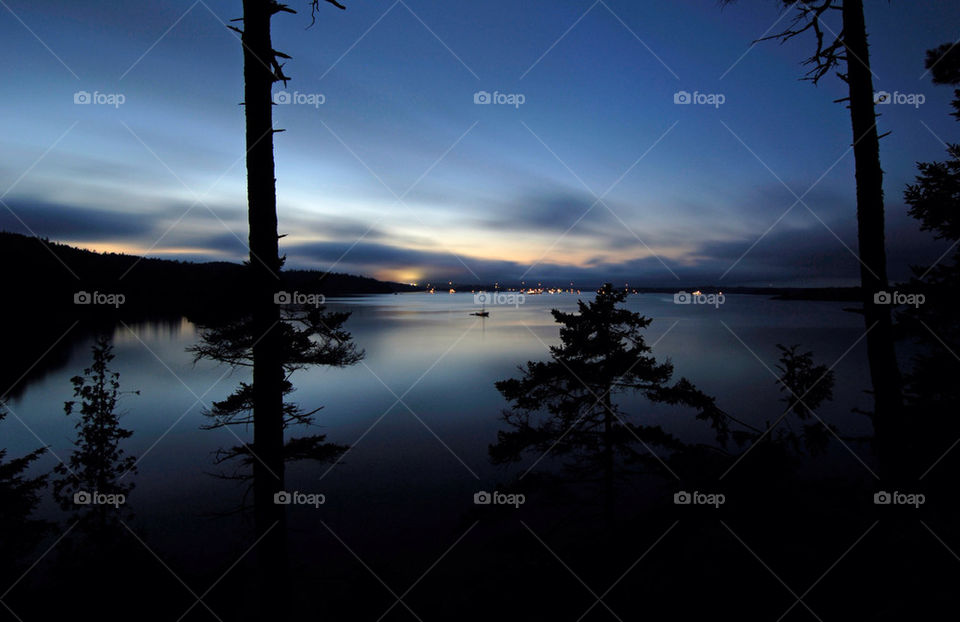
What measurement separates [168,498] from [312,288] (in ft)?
44.3

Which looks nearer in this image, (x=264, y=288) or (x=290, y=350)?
(x=264, y=288)

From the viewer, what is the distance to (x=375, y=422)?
24266 millimetres

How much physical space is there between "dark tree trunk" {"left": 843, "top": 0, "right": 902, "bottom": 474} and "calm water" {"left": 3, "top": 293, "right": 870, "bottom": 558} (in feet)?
34.5

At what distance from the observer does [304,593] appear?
9312 millimetres

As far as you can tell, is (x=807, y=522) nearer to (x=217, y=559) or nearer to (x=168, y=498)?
(x=217, y=559)

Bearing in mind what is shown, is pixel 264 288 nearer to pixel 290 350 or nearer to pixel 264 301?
pixel 264 301

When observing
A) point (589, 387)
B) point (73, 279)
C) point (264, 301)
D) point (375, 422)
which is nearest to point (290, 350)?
point (264, 301)

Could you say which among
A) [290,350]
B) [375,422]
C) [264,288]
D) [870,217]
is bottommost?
[375,422]

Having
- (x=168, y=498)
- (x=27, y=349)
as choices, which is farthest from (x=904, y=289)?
(x=27, y=349)

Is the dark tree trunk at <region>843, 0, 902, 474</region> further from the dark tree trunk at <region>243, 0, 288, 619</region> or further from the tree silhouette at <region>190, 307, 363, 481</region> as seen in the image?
the tree silhouette at <region>190, 307, 363, 481</region>

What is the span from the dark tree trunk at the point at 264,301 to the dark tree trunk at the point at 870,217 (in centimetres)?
827

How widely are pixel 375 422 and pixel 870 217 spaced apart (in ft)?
78.1

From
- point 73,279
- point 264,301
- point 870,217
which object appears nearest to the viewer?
point 264,301

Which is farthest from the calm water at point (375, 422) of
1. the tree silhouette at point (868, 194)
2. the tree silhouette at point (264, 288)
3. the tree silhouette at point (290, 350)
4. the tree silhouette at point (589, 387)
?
the tree silhouette at point (868, 194)
